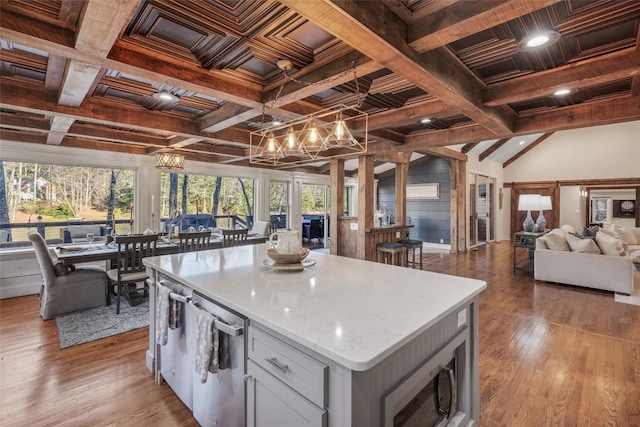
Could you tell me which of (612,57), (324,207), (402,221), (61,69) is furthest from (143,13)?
(324,207)

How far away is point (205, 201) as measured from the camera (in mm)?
6496

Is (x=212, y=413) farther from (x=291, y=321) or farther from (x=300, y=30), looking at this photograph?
(x=300, y=30)

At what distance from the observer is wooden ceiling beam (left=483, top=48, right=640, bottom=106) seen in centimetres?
219

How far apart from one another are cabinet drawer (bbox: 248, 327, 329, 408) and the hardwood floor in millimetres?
1093

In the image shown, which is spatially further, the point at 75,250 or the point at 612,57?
the point at 75,250

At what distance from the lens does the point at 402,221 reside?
21.8ft

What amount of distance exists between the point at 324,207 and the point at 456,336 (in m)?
7.51

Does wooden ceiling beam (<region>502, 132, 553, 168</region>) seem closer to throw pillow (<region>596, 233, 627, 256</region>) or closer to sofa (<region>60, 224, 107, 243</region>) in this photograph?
throw pillow (<region>596, 233, 627, 256</region>)

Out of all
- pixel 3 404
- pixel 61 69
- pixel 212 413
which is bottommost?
pixel 3 404

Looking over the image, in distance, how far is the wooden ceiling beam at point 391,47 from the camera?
1.43 meters

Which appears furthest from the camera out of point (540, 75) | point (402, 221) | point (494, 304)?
point (402, 221)

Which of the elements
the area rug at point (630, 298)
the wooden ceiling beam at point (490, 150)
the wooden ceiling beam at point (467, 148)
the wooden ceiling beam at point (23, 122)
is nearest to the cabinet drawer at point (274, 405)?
the wooden ceiling beam at point (23, 122)

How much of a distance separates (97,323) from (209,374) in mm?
2506

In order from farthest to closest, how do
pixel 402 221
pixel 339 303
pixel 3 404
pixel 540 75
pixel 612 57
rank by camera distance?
pixel 402 221 < pixel 540 75 < pixel 612 57 < pixel 3 404 < pixel 339 303
